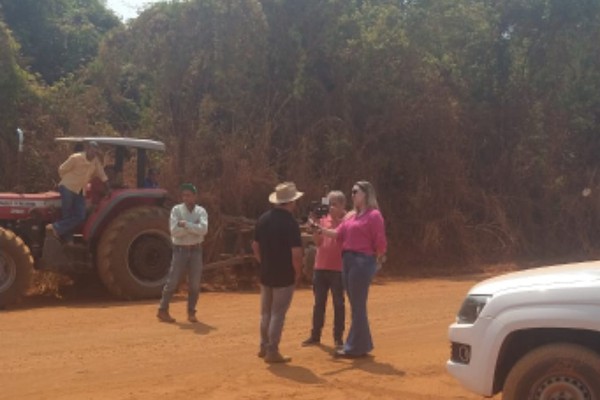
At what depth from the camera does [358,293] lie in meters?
8.99

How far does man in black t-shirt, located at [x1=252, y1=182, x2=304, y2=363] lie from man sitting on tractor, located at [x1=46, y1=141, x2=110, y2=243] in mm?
4762

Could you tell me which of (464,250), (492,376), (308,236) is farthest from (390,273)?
(492,376)

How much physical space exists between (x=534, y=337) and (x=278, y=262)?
3.18m

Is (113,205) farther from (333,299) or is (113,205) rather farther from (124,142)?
(333,299)

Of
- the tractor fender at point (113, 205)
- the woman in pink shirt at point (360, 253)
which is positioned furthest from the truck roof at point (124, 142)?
the woman in pink shirt at point (360, 253)

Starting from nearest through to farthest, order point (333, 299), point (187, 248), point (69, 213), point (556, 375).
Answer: point (556, 375)
point (333, 299)
point (187, 248)
point (69, 213)

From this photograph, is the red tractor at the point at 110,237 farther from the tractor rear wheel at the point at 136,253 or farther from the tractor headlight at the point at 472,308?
the tractor headlight at the point at 472,308

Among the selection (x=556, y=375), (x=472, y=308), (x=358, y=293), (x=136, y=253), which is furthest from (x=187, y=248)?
(x=556, y=375)

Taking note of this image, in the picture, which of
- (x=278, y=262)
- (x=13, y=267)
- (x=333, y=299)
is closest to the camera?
(x=278, y=262)

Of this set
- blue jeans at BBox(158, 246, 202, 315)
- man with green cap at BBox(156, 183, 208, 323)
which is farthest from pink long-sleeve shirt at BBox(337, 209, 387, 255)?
blue jeans at BBox(158, 246, 202, 315)

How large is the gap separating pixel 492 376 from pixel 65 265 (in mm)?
8071

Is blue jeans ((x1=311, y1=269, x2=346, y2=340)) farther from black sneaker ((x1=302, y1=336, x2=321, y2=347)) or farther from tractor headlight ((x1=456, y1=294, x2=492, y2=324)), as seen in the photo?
tractor headlight ((x1=456, y1=294, x2=492, y2=324))

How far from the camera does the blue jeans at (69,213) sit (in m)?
12.8

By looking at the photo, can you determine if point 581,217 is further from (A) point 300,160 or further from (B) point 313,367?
(B) point 313,367
